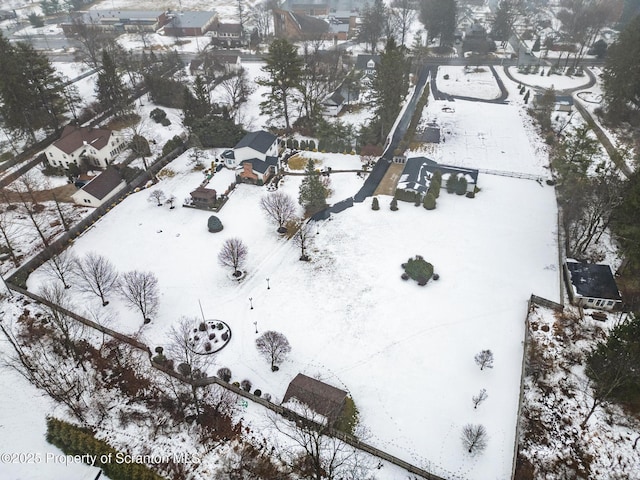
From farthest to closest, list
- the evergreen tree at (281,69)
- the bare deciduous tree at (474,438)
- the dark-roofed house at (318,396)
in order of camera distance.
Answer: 1. the evergreen tree at (281,69)
2. the dark-roofed house at (318,396)
3. the bare deciduous tree at (474,438)

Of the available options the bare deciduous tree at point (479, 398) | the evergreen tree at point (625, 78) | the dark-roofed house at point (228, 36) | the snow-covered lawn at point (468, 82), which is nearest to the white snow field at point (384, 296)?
the bare deciduous tree at point (479, 398)

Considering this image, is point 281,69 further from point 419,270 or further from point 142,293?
point 142,293

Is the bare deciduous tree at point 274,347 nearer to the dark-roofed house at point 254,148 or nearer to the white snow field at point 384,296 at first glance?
the white snow field at point 384,296

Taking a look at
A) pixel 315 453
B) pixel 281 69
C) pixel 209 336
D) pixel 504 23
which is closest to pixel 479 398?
pixel 315 453

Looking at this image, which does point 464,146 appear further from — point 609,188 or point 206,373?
point 206,373

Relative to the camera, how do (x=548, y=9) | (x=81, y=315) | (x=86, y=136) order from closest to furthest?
(x=81, y=315) → (x=86, y=136) → (x=548, y=9)

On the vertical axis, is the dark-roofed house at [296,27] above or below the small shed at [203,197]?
above

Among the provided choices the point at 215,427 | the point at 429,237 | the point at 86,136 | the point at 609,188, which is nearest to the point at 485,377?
the point at 429,237
